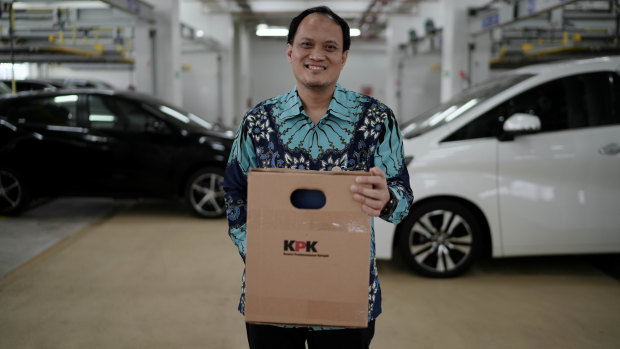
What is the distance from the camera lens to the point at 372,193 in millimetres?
1212

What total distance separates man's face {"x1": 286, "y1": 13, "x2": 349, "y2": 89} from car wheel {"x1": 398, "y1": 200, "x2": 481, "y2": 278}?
261cm

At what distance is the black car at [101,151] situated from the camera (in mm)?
6012

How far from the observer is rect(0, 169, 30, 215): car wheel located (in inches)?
236

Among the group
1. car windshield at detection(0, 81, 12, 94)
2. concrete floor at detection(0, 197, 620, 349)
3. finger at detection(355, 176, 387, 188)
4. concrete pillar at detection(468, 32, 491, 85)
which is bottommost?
concrete floor at detection(0, 197, 620, 349)

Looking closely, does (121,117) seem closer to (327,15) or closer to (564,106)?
Result: (564,106)

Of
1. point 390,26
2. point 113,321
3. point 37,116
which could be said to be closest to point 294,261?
point 113,321

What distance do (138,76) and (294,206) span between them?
32.7 ft

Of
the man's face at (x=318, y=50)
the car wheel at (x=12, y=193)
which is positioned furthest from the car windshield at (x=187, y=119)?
the man's face at (x=318, y=50)

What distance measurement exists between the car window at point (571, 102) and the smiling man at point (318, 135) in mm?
2796

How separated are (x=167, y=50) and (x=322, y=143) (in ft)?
32.0

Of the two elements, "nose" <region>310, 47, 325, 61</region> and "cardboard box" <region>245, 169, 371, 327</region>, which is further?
"nose" <region>310, 47, 325, 61</region>

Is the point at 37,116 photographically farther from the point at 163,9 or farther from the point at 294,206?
the point at 294,206

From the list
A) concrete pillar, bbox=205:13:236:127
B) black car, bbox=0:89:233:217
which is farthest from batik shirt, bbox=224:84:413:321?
concrete pillar, bbox=205:13:236:127

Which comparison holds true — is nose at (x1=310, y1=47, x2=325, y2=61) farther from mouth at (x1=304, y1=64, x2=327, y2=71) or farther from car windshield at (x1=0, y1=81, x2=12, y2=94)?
car windshield at (x1=0, y1=81, x2=12, y2=94)
